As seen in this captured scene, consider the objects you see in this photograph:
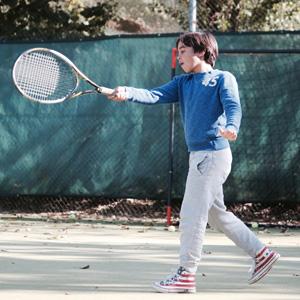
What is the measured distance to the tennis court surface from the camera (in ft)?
11.4

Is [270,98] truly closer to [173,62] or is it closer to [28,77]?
[173,62]

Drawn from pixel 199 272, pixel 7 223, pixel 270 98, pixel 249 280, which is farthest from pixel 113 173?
pixel 249 280

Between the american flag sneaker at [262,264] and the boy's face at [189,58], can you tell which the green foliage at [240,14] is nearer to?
the boy's face at [189,58]

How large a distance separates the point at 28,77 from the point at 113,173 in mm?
2571

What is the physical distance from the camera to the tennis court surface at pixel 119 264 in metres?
3.48

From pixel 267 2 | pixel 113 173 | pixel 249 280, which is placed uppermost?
pixel 267 2

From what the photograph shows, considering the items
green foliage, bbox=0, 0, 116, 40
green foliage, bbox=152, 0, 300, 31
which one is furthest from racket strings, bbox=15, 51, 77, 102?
green foliage, bbox=0, 0, 116, 40

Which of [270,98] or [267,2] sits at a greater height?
[267,2]

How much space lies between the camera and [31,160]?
7.88m

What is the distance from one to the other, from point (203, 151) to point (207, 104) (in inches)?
11.0

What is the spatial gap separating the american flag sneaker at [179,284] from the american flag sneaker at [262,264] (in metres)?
0.40

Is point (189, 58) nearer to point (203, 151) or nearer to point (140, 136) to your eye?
→ point (203, 151)

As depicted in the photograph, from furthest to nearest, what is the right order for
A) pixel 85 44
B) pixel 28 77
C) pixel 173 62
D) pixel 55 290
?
1. pixel 85 44
2. pixel 173 62
3. pixel 28 77
4. pixel 55 290

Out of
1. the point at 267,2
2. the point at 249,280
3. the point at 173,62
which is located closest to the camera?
the point at 249,280
